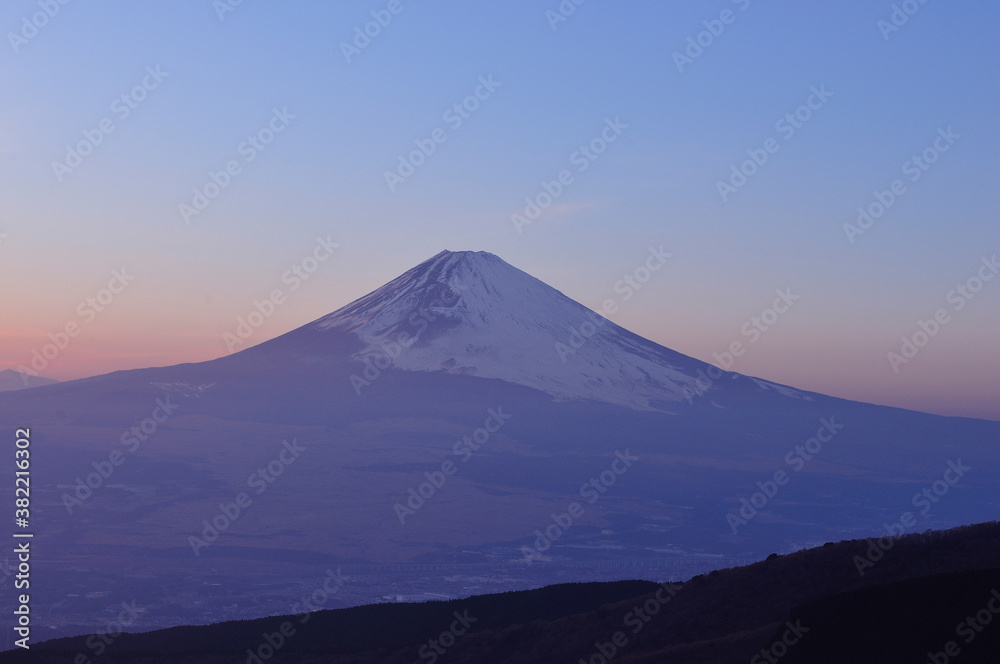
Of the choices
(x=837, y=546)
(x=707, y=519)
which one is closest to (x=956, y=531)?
(x=837, y=546)

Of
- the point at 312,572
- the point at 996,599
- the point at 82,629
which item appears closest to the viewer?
the point at 996,599

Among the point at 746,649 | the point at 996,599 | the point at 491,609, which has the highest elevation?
the point at 996,599

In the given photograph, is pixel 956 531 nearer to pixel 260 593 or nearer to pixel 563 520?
pixel 260 593

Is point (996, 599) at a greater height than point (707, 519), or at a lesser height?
greater

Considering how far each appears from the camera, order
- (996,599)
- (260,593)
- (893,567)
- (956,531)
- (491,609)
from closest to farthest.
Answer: (996,599) < (893,567) < (956,531) < (491,609) < (260,593)

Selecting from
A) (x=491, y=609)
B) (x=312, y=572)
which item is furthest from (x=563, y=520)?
(x=491, y=609)

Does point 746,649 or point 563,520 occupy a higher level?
point 746,649

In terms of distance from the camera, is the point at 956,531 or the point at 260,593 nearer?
the point at 956,531

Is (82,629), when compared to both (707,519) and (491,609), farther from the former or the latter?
(707,519)

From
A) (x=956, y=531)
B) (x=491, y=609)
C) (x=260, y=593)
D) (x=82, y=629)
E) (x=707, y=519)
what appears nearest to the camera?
(x=956, y=531)
